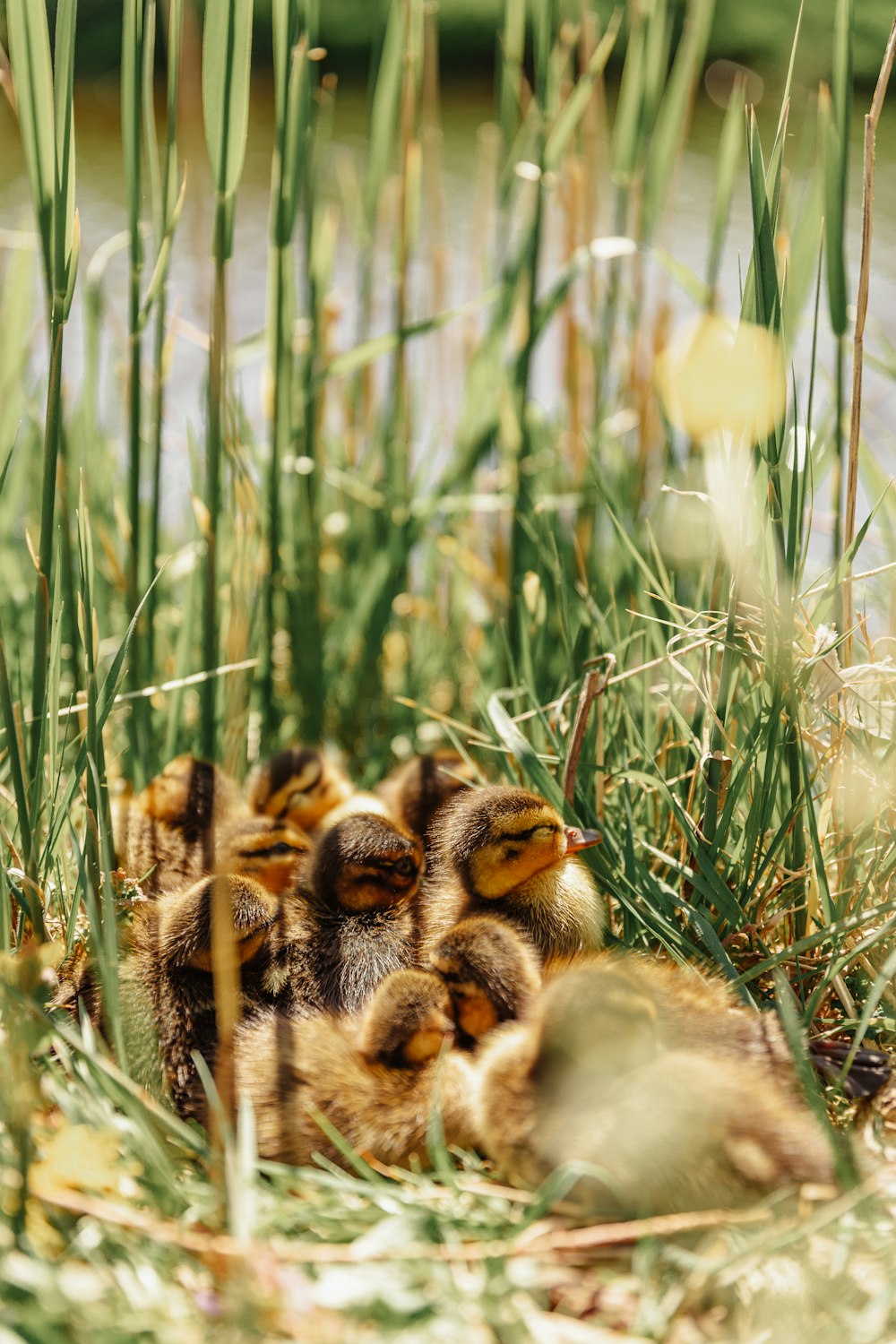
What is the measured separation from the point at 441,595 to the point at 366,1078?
168cm

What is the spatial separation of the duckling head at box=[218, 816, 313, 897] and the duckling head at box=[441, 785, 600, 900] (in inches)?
9.0

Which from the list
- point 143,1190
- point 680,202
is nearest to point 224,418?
point 143,1190

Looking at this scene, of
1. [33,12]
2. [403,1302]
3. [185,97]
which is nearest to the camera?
[403,1302]

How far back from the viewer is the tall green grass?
3.86ft

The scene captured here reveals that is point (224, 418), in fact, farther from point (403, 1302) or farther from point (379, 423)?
point (403, 1302)

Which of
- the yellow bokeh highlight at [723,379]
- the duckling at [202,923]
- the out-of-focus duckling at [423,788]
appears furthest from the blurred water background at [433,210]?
the duckling at [202,923]

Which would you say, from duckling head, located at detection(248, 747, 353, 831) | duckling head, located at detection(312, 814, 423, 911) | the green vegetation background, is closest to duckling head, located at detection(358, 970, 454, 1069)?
duckling head, located at detection(312, 814, 423, 911)

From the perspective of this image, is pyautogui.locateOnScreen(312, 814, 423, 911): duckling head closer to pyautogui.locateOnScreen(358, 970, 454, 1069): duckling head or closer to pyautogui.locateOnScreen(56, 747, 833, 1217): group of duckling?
pyautogui.locateOnScreen(56, 747, 833, 1217): group of duckling

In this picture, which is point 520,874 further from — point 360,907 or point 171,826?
point 171,826

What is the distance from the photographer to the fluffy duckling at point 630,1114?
1.11 metres

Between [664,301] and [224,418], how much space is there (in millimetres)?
1190

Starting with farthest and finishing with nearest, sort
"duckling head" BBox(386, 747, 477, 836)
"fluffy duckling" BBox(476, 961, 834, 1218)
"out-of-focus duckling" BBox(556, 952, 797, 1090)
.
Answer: "duckling head" BBox(386, 747, 477, 836) < "out-of-focus duckling" BBox(556, 952, 797, 1090) < "fluffy duckling" BBox(476, 961, 834, 1218)

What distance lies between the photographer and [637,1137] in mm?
1130

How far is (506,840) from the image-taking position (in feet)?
5.20
